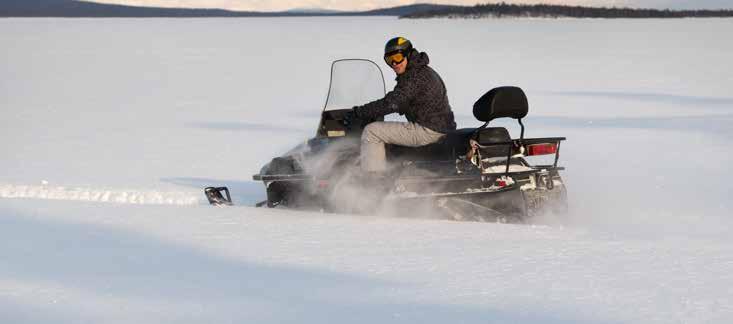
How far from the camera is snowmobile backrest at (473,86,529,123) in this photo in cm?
584

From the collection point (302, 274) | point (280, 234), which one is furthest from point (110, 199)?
point (302, 274)

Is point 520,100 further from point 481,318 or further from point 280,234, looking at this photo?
point 481,318

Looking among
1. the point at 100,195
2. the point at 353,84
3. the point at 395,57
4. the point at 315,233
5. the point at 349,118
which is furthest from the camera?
the point at 100,195

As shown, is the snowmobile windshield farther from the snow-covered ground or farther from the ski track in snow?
the ski track in snow

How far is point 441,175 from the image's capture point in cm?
617

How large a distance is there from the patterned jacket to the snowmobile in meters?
0.14

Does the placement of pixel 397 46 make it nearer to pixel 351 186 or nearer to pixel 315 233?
pixel 351 186

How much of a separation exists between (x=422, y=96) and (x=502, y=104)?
0.69 metres

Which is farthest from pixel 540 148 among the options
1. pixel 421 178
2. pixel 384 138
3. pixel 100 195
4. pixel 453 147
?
pixel 100 195

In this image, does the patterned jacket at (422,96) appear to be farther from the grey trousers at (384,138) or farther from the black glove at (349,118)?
the black glove at (349,118)

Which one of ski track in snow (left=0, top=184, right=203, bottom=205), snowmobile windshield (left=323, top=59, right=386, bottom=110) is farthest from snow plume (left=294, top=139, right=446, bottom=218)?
ski track in snow (left=0, top=184, right=203, bottom=205)

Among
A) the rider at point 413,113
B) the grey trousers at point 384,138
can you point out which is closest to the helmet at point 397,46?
the rider at point 413,113

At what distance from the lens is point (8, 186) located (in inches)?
314

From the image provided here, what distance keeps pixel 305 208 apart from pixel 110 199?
1.71m
